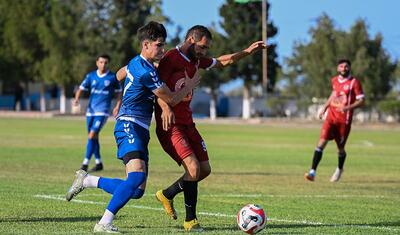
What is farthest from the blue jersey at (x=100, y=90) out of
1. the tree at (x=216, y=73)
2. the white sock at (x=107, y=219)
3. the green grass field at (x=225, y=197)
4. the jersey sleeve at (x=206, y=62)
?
the tree at (x=216, y=73)

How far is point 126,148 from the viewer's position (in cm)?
1012

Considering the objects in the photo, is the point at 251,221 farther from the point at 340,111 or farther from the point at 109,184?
the point at 340,111

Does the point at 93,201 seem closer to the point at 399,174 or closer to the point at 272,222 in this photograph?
the point at 272,222

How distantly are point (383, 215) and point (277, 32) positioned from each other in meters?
76.0

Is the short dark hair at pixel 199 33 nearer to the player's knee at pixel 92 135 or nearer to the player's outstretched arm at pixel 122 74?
the player's outstretched arm at pixel 122 74

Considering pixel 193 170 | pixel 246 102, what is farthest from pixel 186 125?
pixel 246 102

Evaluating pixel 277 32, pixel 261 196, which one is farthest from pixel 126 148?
pixel 277 32

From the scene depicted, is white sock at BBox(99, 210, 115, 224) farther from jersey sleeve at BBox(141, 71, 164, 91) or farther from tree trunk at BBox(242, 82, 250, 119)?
tree trunk at BBox(242, 82, 250, 119)

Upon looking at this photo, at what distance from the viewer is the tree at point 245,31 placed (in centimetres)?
8600

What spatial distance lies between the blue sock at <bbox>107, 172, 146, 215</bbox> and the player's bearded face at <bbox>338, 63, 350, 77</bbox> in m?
9.42

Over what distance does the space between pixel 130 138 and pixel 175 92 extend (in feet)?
2.27

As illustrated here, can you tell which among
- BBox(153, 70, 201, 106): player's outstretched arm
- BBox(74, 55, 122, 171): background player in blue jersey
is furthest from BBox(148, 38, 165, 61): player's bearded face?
Result: BBox(74, 55, 122, 171): background player in blue jersey

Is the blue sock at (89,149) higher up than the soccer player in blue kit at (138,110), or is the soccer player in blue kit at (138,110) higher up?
the soccer player in blue kit at (138,110)

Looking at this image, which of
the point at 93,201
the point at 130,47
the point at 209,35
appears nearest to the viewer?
the point at 209,35
